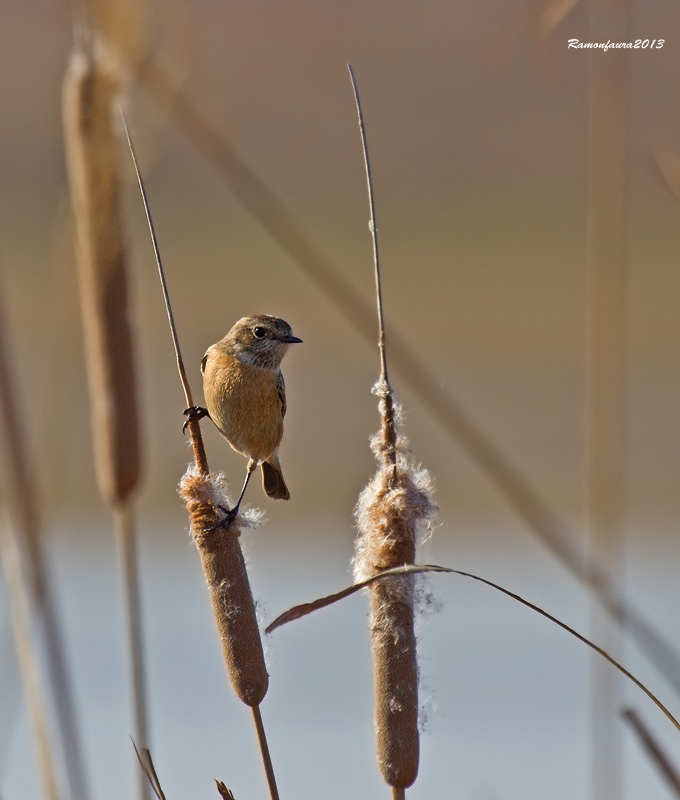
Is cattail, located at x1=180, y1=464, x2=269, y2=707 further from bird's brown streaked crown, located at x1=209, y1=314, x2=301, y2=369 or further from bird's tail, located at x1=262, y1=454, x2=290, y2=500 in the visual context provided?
bird's tail, located at x1=262, y1=454, x2=290, y2=500

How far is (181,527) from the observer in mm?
10109

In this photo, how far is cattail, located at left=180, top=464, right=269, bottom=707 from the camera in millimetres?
1868

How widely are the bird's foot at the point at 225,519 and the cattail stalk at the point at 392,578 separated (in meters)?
0.24

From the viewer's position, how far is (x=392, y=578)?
199 centimetres

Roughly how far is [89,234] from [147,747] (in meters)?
0.93

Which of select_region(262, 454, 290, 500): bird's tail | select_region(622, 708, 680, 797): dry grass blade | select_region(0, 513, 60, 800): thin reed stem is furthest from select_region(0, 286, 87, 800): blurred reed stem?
select_region(262, 454, 290, 500): bird's tail

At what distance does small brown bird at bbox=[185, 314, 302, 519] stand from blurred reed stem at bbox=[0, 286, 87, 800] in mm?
1441

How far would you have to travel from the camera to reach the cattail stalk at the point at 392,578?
1.86 m

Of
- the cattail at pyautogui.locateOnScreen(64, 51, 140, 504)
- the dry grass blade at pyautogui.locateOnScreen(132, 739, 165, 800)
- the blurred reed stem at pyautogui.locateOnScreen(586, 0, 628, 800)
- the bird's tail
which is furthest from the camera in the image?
the bird's tail

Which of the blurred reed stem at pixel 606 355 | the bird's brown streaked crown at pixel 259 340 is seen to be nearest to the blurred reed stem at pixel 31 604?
the blurred reed stem at pixel 606 355

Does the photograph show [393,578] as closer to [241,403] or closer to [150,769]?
[150,769]

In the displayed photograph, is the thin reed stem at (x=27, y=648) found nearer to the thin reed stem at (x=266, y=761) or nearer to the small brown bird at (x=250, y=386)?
the thin reed stem at (x=266, y=761)

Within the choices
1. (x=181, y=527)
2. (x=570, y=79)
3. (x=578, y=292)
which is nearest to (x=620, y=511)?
(x=181, y=527)

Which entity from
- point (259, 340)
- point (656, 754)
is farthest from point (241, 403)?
point (656, 754)
